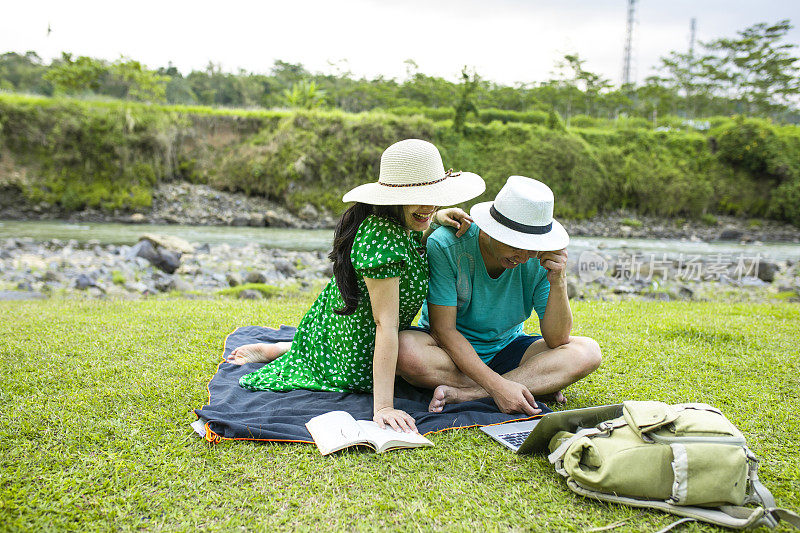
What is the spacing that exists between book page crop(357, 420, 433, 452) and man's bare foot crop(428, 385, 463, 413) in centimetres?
29

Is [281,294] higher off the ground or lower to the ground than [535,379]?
lower

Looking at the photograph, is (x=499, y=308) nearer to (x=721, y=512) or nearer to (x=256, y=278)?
(x=721, y=512)

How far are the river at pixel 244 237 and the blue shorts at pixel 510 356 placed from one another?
10415 millimetres

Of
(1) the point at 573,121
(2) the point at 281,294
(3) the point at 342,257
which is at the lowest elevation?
(2) the point at 281,294

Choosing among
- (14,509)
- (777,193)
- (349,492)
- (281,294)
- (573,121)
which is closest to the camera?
(14,509)

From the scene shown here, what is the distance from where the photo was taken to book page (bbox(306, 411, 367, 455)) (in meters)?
2.07

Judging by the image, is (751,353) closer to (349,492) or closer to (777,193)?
(349,492)

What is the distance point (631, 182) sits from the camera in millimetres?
25969

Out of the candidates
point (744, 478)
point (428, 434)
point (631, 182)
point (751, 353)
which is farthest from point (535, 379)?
point (631, 182)

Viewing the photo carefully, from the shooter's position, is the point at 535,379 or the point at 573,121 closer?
the point at 535,379

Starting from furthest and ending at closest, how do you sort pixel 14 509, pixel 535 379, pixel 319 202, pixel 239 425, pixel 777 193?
pixel 777 193, pixel 319 202, pixel 535 379, pixel 239 425, pixel 14 509

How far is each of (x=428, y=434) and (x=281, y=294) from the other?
14.3ft

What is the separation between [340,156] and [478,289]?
70.9 feet

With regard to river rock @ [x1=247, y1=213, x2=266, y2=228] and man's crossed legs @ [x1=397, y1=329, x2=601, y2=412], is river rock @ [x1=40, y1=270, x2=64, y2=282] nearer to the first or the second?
man's crossed legs @ [x1=397, y1=329, x2=601, y2=412]
